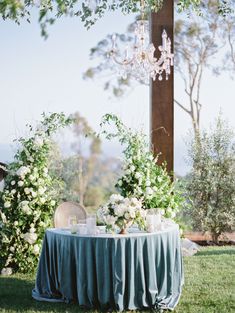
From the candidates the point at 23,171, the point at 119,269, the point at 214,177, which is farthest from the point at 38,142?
the point at 214,177

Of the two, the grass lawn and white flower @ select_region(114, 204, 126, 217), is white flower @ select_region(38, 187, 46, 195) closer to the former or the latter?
the grass lawn

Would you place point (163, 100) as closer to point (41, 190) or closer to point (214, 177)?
point (41, 190)

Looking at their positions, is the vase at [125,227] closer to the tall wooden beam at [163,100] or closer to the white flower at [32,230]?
the white flower at [32,230]

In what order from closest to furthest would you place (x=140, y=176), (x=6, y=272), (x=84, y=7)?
(x=84, y=7) → (x=140, y=176) → (x=6, y=272)

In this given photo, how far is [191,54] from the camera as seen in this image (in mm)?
13727

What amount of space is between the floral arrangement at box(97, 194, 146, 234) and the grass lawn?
2.49 ft

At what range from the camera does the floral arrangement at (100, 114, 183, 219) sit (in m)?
5.31

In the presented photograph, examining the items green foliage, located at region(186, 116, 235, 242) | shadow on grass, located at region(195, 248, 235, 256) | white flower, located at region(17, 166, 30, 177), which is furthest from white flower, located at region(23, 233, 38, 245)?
green foliage, located at region(186, 116, 235, 242)

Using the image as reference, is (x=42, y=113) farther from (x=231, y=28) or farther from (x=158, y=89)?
(x=231, y=28)

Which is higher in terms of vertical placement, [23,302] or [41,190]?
[41,190]

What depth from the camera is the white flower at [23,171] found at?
6189 millimetres

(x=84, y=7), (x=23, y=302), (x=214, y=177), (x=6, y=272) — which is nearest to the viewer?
(x=23, y=302)

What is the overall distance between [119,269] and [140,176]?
3.70 feet

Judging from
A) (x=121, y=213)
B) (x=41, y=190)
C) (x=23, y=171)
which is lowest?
(x=121, y=213)
